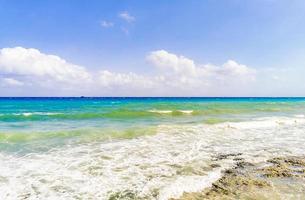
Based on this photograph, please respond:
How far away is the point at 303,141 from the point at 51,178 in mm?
11864

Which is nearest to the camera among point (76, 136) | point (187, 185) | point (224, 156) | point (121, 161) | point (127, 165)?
point (187, 185)

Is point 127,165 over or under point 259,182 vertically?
under

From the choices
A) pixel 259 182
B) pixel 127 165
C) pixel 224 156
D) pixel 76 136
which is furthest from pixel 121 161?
pixel 76 136

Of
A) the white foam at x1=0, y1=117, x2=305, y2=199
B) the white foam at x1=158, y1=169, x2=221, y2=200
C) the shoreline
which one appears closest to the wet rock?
the white foam at x1=0, y1=117, x2=305, y2=199

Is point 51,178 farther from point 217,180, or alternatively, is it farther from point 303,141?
point 303,141

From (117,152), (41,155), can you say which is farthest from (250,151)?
(41,155)

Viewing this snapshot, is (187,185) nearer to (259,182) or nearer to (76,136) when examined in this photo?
(259,182)

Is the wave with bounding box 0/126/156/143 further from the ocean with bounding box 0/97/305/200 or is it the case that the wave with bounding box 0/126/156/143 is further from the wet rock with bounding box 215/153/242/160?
the wet rock with bounding box 215/153/242/160

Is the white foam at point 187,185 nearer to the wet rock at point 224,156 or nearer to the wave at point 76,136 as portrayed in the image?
the wet rock at point 224,156

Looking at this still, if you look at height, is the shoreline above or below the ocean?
above

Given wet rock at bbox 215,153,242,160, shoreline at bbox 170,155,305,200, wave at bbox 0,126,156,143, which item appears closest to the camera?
shoreline at bbox 170,155,305,200

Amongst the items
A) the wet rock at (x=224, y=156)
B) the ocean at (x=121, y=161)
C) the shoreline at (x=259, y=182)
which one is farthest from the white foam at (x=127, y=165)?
the shoreline at (x=259, y=182)

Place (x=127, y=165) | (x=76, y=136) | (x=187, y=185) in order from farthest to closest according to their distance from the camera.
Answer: (x=76, y=136) < (x=127, y=165) < (x=187, y=185)

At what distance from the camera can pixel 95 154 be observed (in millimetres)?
10969
